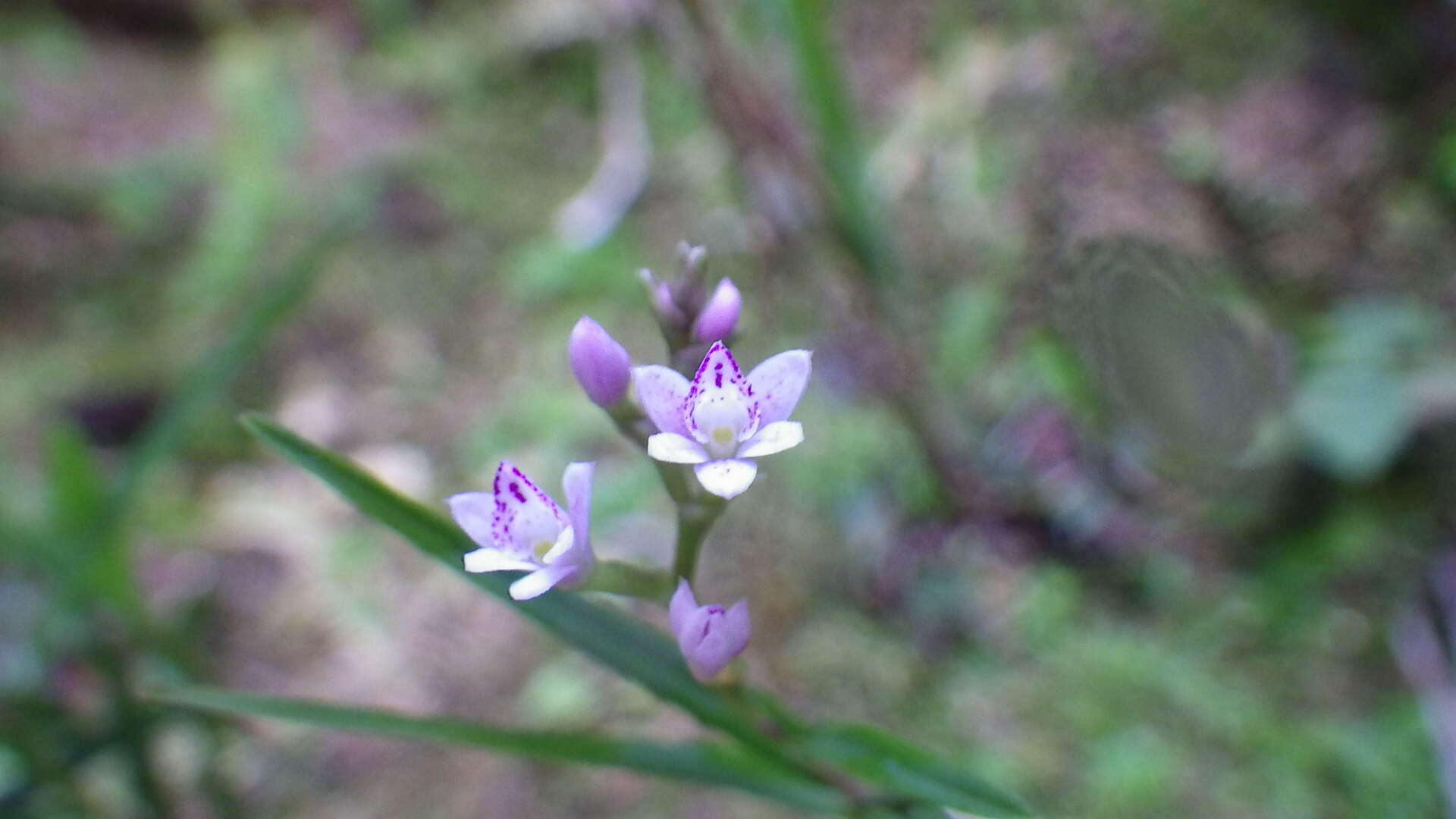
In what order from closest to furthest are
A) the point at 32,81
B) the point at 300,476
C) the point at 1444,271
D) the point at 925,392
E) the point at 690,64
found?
the point at 690,64
the point at 925,392
the point at 1444,271
the point at 300,476
the point at 32,81

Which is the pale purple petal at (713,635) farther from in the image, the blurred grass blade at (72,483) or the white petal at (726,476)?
the blurred grass blade at (72,483)

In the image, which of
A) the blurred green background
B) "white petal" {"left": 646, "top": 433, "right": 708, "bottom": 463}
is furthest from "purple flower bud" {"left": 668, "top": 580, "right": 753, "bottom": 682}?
the blurred green background

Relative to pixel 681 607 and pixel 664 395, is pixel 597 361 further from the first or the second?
pixel 681 607

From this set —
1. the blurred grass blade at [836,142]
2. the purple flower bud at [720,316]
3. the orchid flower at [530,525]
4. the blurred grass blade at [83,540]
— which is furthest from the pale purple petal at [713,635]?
the blurred grass blade at [83,540]

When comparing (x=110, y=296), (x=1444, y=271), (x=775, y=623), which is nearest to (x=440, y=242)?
(x=110, y=296)

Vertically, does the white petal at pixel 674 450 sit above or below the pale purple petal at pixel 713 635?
above

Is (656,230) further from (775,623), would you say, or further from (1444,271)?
(1444,271)

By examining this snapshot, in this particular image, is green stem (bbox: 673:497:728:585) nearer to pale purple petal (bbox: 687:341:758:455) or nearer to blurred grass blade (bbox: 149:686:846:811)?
pale purple petal (bbox: 687:341:758:455)
